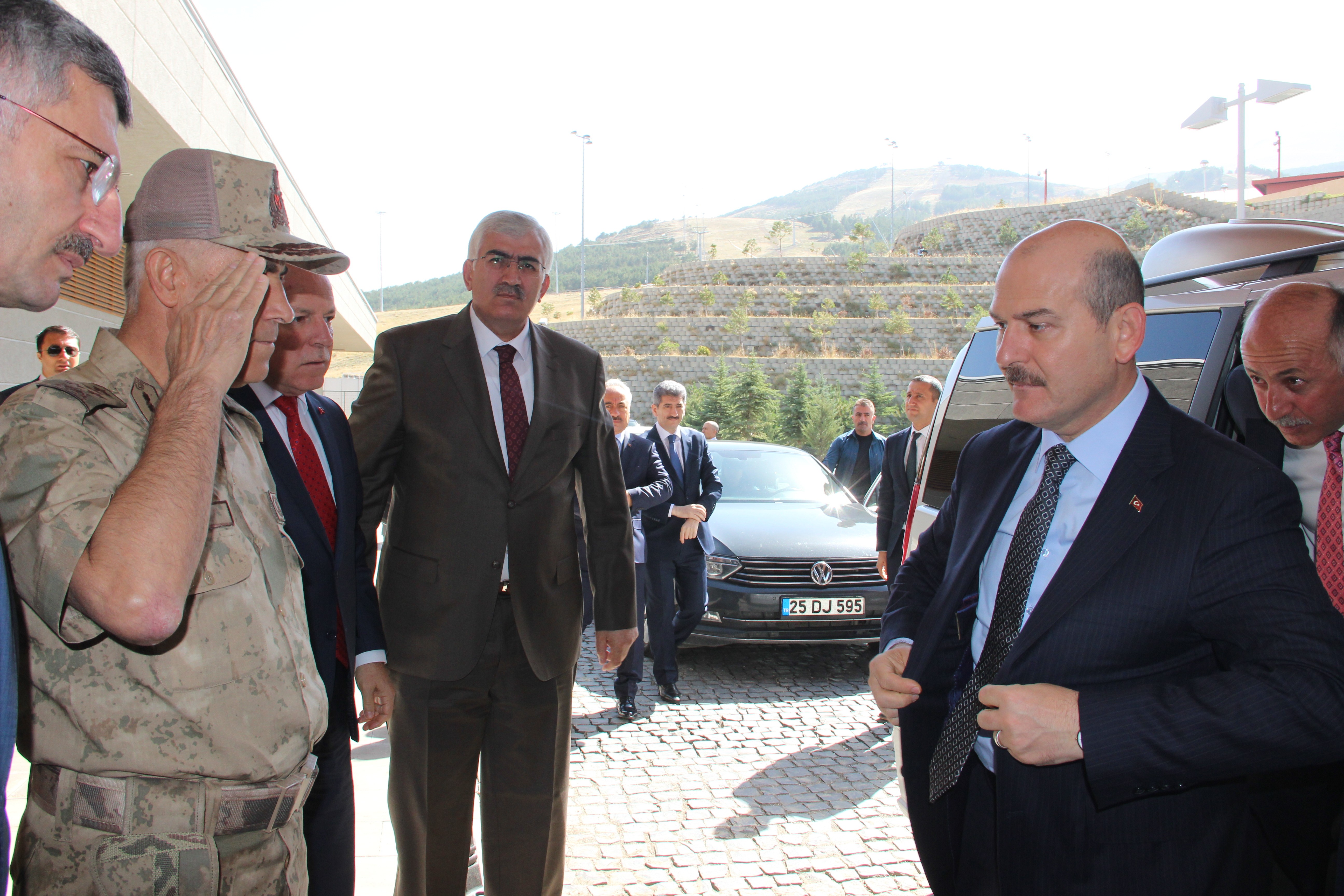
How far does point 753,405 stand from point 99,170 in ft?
111

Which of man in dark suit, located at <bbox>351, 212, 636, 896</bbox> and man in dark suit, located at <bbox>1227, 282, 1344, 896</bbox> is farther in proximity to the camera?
man in dark suit, located at <bbox>351, 212, 636, 896</bbox>

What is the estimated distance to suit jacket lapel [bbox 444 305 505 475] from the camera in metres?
2.63

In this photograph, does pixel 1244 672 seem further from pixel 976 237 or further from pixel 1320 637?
pixel 976 237

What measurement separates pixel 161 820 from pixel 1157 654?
174cm

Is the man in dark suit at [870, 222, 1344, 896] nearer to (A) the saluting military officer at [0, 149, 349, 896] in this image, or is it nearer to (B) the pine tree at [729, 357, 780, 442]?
(A) the saluting military officer at [0, 149, 349, 896]

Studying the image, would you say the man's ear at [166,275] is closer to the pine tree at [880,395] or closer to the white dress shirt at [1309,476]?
the white dress shirt at [1309,476]

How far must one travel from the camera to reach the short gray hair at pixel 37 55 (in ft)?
3.50

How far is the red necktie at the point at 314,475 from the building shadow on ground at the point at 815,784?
2.04m

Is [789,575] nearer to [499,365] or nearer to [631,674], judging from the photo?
[631,674]

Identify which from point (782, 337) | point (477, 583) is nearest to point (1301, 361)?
point (477, 583)

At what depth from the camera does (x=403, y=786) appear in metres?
2.54

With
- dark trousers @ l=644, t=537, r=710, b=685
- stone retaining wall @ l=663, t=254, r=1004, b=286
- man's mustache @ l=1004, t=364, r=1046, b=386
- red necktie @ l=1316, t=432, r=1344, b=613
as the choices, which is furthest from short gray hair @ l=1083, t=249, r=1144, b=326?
stone retaining wall @ l=663, t=254, r=1004, b=286

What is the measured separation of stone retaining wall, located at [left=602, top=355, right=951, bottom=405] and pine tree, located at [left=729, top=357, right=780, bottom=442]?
4962mm

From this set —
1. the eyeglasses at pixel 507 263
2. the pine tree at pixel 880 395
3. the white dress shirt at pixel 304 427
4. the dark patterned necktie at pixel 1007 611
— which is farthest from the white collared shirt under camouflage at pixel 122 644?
the pine tree at pixel 880 395
